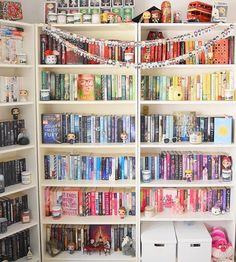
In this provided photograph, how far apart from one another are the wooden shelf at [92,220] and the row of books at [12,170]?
→ 14.3 inches

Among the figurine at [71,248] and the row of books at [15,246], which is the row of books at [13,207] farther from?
the figurine at [71,248]

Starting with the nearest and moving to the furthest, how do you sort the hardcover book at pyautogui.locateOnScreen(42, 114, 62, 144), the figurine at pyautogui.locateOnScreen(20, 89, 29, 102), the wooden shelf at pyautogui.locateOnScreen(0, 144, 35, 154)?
the wooden shelf at pyautogui.locateOnScreen(0, 144, 35, 154), the figurine at pyautogui.locateOnScreen(20, 89, 29, 102), the hardcover book at pyautogui.locateOnScreen(42, 114, 62, 144)

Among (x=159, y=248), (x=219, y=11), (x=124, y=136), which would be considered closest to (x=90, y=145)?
(x=124, y=136)

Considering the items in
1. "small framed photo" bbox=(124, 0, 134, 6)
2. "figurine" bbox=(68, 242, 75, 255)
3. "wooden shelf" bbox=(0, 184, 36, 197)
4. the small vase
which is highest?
"small framed photo" bbox=(124, 0, 134, 6)

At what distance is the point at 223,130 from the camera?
2.66 m

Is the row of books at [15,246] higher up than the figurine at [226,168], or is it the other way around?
the figurine at [226,168]

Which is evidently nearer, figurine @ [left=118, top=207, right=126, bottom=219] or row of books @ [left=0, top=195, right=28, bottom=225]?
row of books @ [left=0, top=195, right=28, bottom=225]

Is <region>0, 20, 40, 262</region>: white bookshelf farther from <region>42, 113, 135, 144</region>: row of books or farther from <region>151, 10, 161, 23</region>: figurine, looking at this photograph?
<region>151, 10, 161, 23</region>: figurine

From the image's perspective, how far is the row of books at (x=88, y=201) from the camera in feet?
9.09

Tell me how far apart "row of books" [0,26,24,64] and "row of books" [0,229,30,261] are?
1.24m

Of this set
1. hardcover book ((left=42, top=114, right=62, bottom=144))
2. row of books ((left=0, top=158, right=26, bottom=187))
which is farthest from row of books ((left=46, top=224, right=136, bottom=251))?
hardcover book ((left=42, top=114, right=62, bottom=144))

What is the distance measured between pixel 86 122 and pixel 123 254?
1.01 metres

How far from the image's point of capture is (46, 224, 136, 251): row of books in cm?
279

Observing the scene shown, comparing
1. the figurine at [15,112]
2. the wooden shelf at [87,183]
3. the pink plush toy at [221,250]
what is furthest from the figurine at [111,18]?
the pink plush toy at [221,250]
